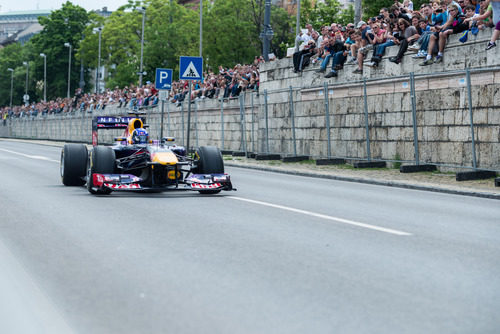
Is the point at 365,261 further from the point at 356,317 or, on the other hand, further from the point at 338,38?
the point at 338,38

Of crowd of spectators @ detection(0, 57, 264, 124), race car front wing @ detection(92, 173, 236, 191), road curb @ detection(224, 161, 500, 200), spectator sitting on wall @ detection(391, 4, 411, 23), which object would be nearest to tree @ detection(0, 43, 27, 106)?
crowd of spectators @ detection(0, 57, 264, 124)

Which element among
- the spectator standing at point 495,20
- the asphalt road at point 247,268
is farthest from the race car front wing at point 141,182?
the spectator standing at point 495,20

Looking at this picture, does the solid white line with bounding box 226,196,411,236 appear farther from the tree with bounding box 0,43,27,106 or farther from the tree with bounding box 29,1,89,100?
the tree with bounding box 0,43,27,106

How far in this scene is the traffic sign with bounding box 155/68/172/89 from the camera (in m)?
31.5

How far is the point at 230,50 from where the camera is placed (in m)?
66.6

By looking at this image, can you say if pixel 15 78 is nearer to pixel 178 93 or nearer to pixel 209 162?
pixel 178 93

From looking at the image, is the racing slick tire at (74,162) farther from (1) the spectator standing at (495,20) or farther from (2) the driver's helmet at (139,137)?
(1) the spectator standing at (495,20)

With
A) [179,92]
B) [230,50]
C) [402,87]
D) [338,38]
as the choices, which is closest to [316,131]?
[338,38]

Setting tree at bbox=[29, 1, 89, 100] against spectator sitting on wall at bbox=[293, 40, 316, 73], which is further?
tree at bbox=[29, 1, 89, 100]

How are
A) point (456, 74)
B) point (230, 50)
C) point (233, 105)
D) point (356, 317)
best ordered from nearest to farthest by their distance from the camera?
point (356, 317) < point (456, 74) < point (233, 105) < point (230, 50)

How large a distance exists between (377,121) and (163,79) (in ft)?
37.5

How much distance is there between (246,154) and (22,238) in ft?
69.2

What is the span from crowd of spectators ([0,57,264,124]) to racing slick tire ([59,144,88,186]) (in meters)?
14.6

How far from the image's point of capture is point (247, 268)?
21.8 feet
